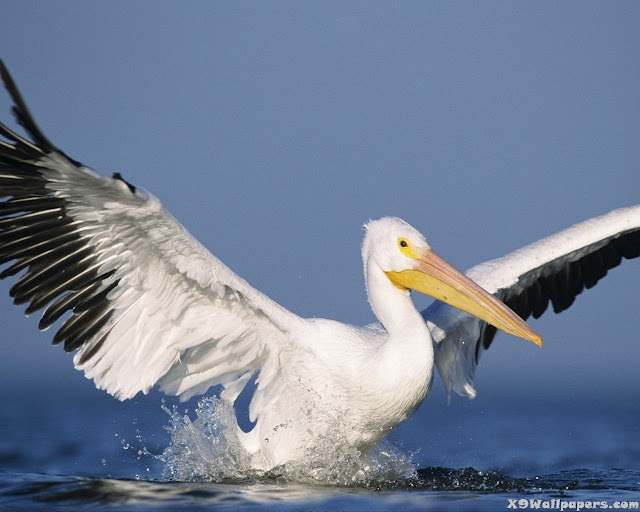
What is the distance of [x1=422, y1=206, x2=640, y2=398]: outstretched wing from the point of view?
895 centimetres

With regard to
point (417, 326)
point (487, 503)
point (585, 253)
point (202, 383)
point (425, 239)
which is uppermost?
point (585, 253)

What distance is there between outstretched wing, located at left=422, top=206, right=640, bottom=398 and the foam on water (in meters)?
1.05

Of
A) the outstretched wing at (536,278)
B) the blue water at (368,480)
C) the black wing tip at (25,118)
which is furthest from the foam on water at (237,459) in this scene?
the black wing tip at (25,118)

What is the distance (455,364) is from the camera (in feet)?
30.4

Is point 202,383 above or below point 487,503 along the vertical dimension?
above

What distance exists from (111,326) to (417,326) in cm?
227

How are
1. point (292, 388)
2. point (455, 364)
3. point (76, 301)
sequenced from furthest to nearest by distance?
1. point (455, 364)
2. point (292, 388)
3. point (76, 301)

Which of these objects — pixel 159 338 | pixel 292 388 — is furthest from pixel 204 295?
pixel 292 388

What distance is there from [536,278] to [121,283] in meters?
3.97

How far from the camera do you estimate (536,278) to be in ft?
31.4

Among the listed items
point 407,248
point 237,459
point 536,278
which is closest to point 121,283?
point 237,459

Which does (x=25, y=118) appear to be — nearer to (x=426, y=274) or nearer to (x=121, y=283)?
(x=121, y=283)

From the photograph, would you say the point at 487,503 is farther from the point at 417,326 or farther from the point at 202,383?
the point at 202,383

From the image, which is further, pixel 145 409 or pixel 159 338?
pixel 145 409
